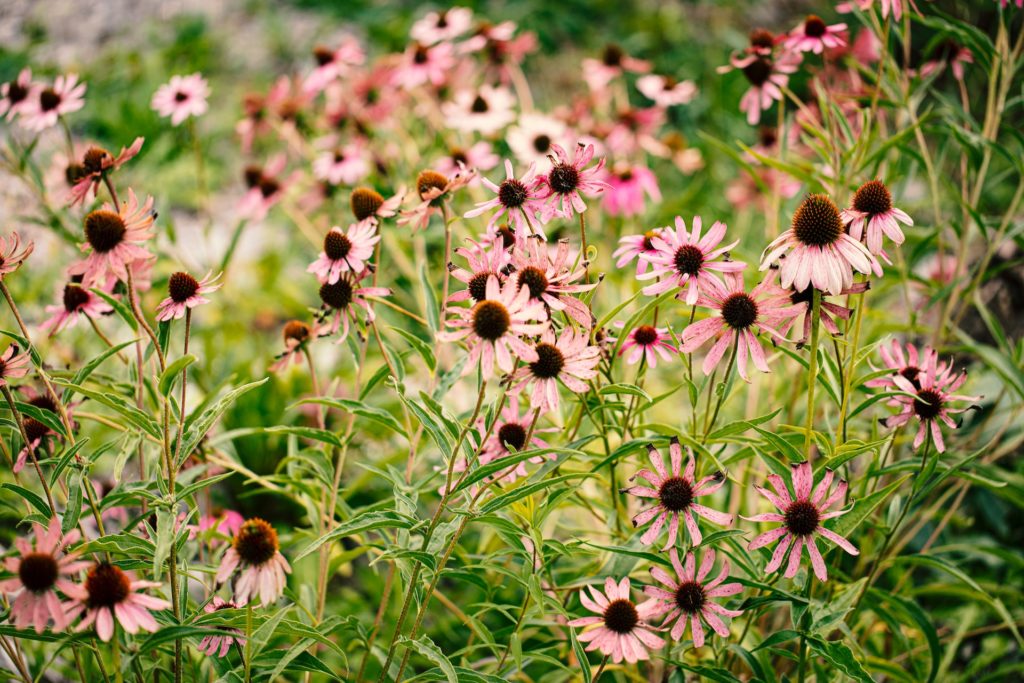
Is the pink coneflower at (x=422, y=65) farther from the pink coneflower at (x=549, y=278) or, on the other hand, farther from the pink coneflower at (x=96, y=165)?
the pink coneflower at (x=549, y=278)

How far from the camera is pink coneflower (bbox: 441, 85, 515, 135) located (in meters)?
1.64

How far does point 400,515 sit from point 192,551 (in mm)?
417

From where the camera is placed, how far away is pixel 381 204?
0.98 metres

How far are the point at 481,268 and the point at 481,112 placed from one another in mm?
971

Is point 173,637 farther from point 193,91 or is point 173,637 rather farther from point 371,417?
point 193,91

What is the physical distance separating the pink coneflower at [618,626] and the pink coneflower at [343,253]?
1.41 ft

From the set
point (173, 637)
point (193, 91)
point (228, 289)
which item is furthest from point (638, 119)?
point (173, 637)

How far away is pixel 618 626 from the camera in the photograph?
0.83 m

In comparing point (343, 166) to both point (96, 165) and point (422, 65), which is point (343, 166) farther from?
point (96, 165)

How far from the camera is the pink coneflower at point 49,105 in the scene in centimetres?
128

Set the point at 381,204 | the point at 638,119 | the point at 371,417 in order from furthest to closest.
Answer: the point at 638,119
the point at 381,204
the point at 371,417

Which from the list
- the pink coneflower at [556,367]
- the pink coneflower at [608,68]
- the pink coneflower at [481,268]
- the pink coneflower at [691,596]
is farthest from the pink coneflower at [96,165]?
the pink coneflower at [608,68]

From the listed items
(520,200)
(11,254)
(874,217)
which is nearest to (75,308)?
(11,254)

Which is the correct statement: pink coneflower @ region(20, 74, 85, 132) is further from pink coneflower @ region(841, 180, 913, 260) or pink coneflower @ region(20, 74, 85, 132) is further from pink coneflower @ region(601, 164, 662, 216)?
pink coneflower @ region(841, 180, 913, 260)
